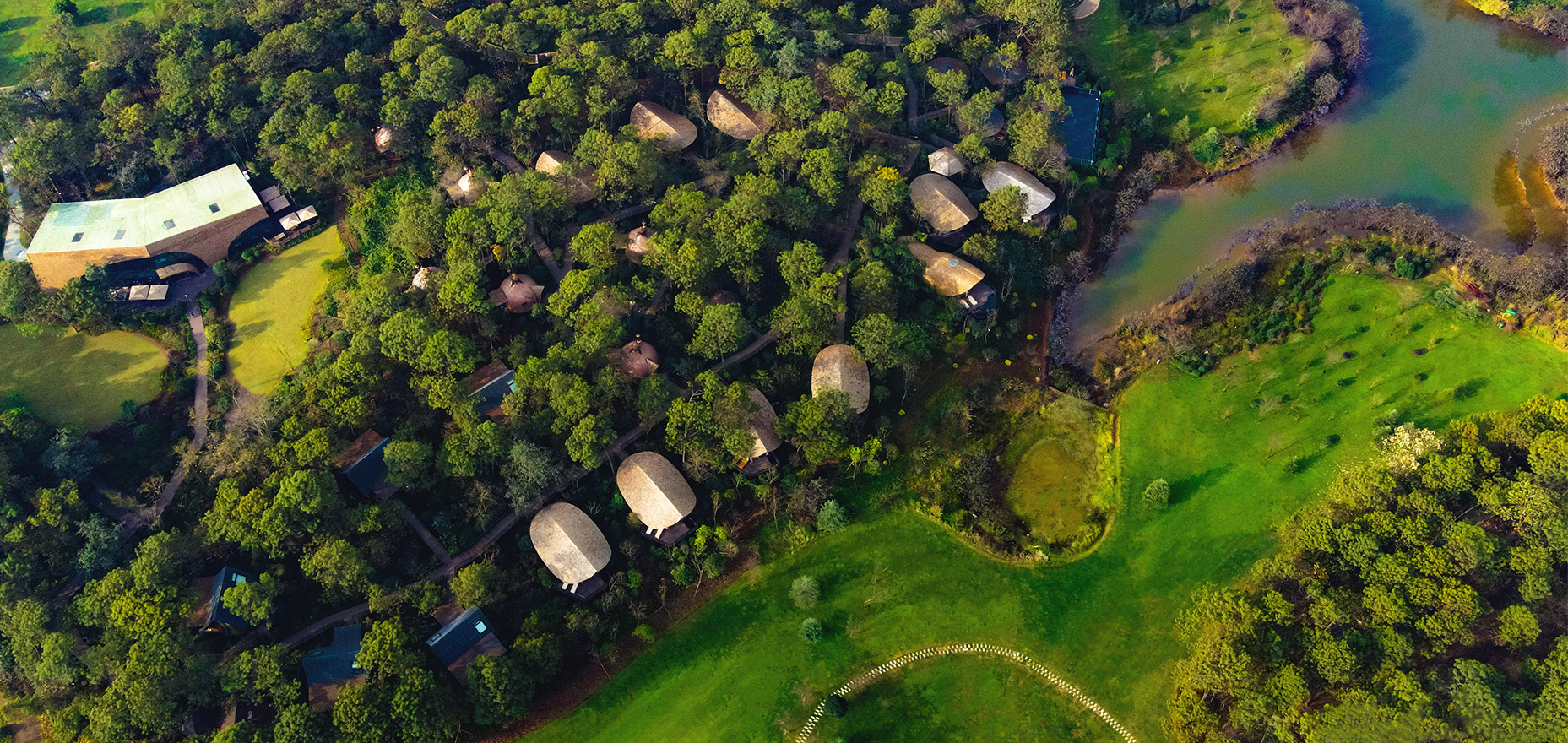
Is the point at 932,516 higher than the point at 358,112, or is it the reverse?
the point at 358,112

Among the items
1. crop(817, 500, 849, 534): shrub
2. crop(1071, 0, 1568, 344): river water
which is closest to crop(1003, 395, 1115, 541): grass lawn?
crop(1071, 0, 1568, 344): river water

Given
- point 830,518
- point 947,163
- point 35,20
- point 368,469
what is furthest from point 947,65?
point 35,20

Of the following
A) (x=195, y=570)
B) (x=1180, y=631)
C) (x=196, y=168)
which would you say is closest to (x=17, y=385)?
(x=196, y=168)

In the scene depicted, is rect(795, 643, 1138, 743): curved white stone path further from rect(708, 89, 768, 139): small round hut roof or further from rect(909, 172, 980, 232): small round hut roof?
rect(708, 89, 768, 139): small round hut roof

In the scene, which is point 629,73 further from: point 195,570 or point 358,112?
point 195,570

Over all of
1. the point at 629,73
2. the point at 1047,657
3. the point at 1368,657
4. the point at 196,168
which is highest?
the point at 629,73

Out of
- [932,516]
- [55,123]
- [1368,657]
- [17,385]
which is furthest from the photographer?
[55,123]

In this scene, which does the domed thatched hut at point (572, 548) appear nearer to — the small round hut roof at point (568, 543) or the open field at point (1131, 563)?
the small round hut roof at point (568, 543)
